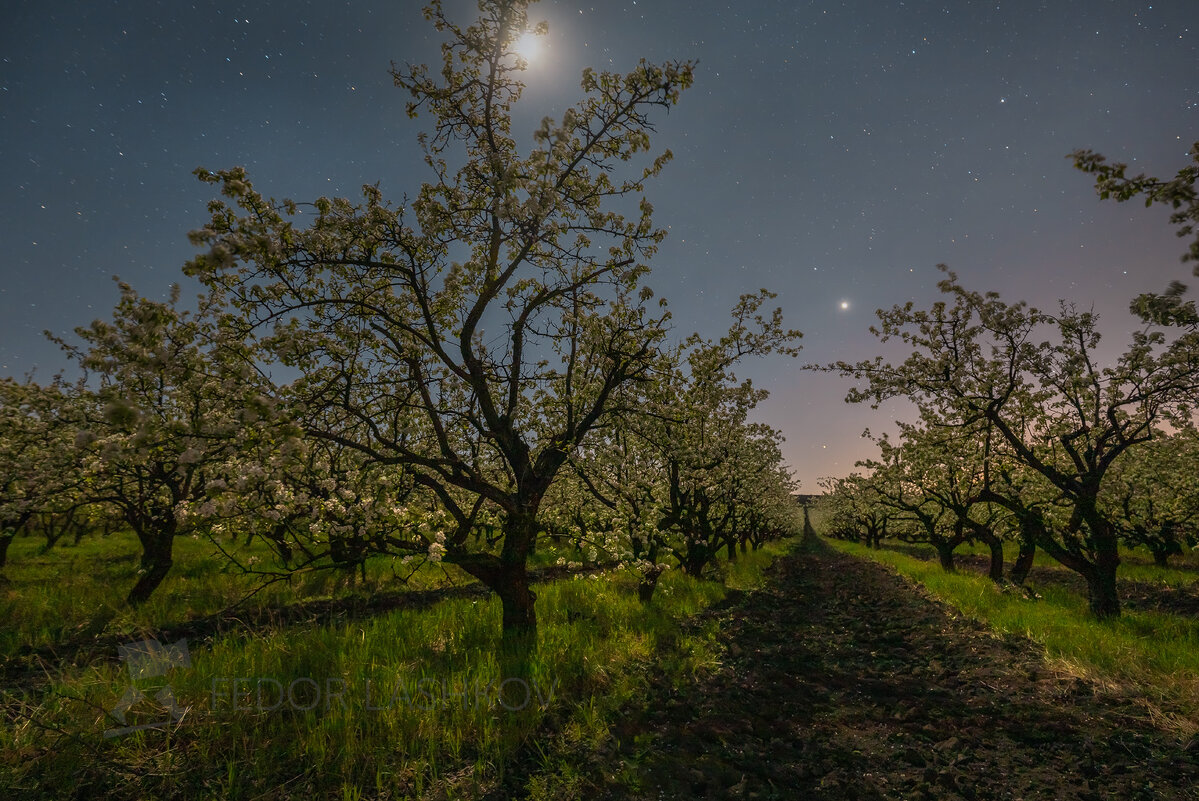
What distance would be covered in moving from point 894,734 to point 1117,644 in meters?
7.41

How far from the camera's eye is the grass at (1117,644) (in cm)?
741

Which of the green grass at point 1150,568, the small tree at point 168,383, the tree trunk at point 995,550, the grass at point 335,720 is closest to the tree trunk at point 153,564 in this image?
the grass at point 335,720

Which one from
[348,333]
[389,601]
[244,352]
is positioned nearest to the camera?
[244,352]

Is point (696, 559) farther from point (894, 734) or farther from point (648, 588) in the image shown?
point (894, 734)

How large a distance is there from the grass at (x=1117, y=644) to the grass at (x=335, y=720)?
7532mm

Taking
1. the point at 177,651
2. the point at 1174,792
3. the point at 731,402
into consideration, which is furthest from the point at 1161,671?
the point at 177,651

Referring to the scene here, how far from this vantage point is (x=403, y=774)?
5.30 m

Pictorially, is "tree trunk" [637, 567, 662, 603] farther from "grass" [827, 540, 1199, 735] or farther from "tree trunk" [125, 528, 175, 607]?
"tree trunk" [125, 528, 175, 607]

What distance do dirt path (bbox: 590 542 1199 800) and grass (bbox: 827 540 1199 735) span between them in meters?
0.53

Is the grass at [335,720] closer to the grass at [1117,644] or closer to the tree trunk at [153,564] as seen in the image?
the grass at [1117,644]

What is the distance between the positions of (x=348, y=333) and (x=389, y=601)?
12483mm

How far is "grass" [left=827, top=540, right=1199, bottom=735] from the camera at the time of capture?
24.3ft

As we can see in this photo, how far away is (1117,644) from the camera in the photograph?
977 centimetres

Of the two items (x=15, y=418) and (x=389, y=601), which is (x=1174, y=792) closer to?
(x=389, y=601)
